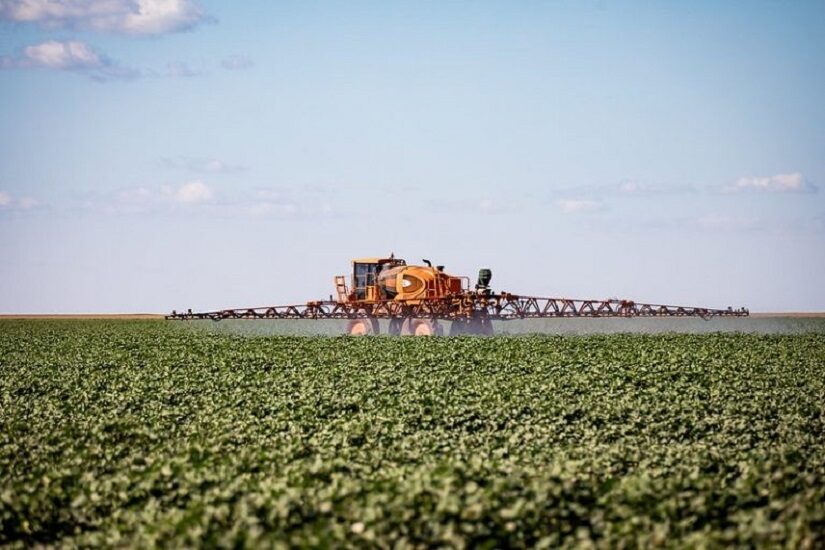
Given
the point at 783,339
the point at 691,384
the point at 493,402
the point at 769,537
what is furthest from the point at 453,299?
the point at 769,537

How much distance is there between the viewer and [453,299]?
47906 millimetres

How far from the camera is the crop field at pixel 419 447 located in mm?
10984

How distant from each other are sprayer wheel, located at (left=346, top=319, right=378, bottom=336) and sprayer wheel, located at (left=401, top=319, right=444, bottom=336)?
113 inches

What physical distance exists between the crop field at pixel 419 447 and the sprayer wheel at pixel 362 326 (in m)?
15.9

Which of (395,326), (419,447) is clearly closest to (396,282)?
(395,326)

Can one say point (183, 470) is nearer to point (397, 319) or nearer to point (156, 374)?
point (156, 374)

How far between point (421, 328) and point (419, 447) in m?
29.7

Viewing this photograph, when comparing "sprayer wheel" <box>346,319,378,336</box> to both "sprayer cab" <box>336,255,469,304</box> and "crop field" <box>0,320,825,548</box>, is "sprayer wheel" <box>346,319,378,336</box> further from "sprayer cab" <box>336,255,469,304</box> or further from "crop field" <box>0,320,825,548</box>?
"crop field" <box>0,320,825,548</box>

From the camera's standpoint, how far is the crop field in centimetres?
1098

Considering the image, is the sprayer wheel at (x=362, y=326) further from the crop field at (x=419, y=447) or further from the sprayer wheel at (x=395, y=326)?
the crop field at (x=419, y=447)

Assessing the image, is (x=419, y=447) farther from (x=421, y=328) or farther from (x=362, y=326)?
(x=362, y=326)

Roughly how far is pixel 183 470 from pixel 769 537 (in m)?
7.72

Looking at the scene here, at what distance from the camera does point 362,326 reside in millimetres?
52500

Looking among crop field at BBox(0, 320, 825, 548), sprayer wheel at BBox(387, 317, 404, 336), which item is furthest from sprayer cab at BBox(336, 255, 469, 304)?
Result: crop field at BBox(0, 320, 825, 548)
